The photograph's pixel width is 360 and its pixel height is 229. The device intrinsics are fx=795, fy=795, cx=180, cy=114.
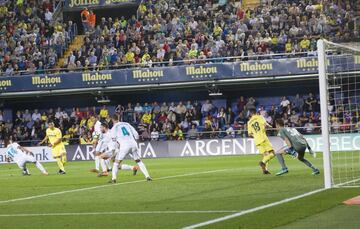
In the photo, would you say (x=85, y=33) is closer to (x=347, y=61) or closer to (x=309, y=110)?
(x=309, y=110)

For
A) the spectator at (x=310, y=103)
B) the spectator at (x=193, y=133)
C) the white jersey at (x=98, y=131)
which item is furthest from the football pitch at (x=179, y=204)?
the spectator at (x=193, y=133)

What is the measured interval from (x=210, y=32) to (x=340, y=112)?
673 inches

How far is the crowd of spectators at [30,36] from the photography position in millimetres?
46938

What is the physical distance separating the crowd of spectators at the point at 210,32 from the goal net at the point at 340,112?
21.3 ft

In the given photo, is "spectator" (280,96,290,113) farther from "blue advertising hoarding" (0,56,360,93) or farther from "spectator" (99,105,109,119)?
"spectator" (99,105,109,119)

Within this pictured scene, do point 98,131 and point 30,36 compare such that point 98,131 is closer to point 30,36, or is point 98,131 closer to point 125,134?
point 125,134

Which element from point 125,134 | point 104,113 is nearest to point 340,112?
point 125,134

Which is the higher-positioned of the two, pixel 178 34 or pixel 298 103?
pixel 178 34

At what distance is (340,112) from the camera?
27.5m

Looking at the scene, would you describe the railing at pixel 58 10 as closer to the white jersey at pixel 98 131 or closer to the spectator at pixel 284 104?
the spectator at pixel 284 104

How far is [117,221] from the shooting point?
39.6ft

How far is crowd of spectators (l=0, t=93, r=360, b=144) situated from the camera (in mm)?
40281

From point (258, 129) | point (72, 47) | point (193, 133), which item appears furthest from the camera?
point (72, 47)

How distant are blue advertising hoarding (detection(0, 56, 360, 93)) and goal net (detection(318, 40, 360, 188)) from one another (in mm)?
6140
